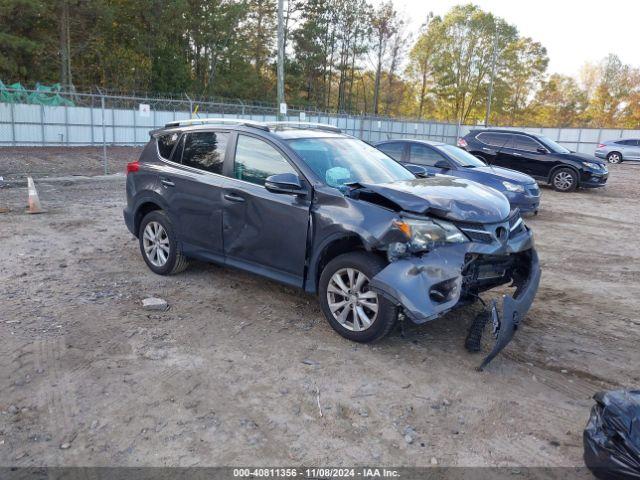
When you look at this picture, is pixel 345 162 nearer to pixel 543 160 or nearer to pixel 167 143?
pixel 167 143

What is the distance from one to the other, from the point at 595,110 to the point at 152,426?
72220mm

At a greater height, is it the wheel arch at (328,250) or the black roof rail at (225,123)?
the black roof rail at (225,123)

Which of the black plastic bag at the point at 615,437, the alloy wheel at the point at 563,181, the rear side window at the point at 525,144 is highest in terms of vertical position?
the rear side window at the point at 525,144

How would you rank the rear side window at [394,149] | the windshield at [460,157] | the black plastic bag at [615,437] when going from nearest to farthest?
the black plastic bag at [615,437]
the windshield at [460,157]
the rear side window at [394,149]

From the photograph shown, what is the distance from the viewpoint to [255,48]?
52.8m

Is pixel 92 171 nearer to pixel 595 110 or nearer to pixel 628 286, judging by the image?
pixel 628 286

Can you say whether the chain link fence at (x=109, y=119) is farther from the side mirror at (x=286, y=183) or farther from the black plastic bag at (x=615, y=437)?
the black plastic bag at (x=615, y=437)

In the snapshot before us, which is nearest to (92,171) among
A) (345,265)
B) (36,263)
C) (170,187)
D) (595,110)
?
(36,263)

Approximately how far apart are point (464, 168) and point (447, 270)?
7014 millimetres

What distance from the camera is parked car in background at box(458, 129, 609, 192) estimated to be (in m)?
15.0

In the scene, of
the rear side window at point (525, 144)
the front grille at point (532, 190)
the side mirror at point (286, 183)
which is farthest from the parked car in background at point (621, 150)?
the side mirror at point (286, 183)

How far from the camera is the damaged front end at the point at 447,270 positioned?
386cm

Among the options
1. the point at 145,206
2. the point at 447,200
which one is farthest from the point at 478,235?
the point at 145,206

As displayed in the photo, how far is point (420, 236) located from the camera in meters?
4.02
